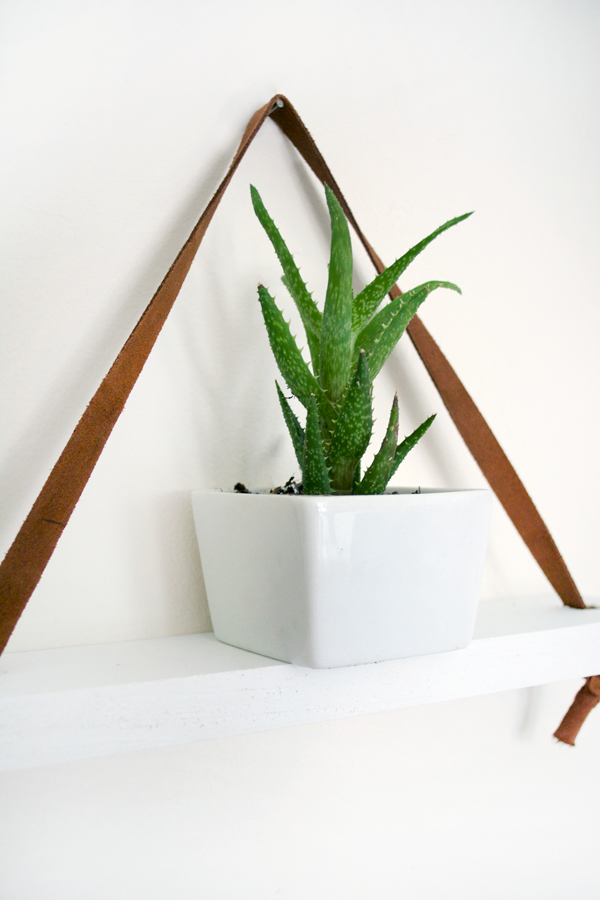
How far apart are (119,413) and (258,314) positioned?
5.6 inches

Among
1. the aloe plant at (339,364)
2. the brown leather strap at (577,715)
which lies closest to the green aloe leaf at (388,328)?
the aloe plant at (339,364)

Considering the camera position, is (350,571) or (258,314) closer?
(350,571)

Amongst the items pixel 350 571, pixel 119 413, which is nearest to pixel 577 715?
pixel 350 571

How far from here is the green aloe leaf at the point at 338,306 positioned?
0.31 m

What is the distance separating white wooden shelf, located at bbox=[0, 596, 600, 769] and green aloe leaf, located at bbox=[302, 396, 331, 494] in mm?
90

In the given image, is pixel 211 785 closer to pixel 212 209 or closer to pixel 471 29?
pixel 212 209

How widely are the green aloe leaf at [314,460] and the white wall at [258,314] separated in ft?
0.34

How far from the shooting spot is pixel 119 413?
308 mm

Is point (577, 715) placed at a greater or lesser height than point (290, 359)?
lesser

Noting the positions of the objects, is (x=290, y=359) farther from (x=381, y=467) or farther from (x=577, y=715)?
(x=577, y=715)

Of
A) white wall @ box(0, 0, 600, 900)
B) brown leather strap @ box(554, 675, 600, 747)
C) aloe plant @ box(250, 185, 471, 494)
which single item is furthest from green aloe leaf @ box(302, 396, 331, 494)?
brown leather strap @ box(554, 675, 600, 747)

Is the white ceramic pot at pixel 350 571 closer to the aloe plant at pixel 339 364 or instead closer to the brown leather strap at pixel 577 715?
the aloe plant at pixel 339 364

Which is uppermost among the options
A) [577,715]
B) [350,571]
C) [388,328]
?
[388,328]

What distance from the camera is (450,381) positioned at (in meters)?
0.44
